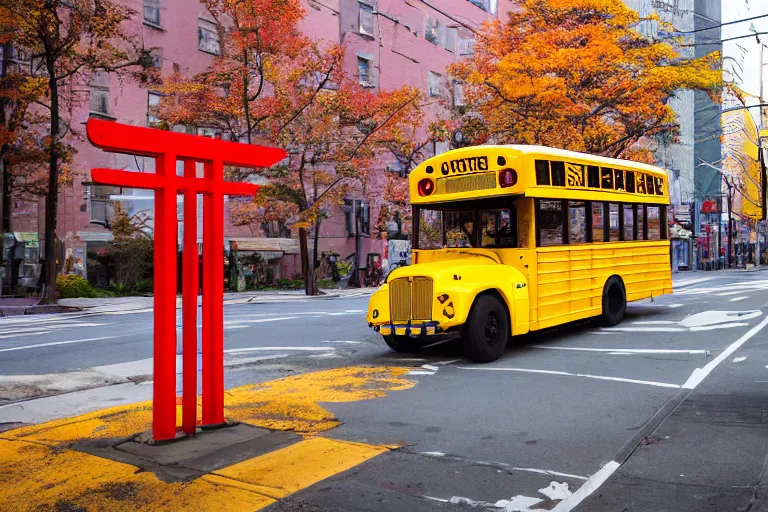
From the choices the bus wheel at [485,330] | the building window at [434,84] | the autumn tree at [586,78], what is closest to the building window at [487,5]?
the building window at [434,84]

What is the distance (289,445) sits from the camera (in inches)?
231

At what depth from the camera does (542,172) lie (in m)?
11.1

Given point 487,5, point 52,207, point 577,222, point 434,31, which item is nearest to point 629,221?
point 577,222

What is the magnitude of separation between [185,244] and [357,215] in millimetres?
32757

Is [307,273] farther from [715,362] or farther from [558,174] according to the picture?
[715,362]

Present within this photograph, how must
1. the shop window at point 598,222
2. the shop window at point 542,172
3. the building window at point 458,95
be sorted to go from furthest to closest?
the building window at point 458,95, the shop window at point 598,222, the shop window at point 542,172

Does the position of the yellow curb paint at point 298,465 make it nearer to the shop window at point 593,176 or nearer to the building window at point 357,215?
the shop window at point 593,176

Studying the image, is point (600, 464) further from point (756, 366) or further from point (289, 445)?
point (756, 366)

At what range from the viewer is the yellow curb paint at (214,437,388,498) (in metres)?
4.93

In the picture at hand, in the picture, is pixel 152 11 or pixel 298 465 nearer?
pixel 298 465

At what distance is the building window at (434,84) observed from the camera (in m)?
44.1

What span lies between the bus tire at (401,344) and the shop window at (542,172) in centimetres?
308

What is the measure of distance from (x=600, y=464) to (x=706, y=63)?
32105 millimetres

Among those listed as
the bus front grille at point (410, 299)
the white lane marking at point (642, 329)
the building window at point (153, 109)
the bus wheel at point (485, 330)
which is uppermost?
the building window at point (153, 109)
